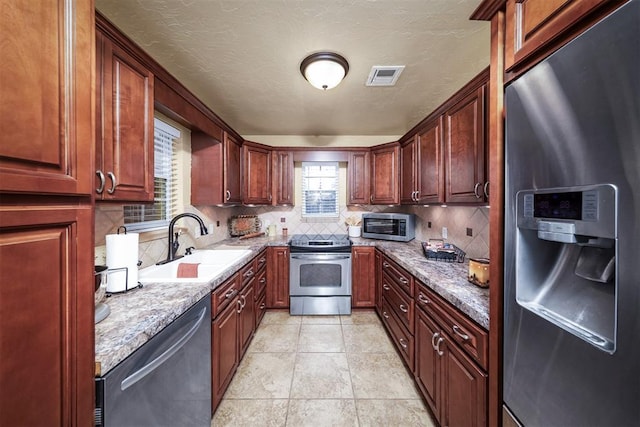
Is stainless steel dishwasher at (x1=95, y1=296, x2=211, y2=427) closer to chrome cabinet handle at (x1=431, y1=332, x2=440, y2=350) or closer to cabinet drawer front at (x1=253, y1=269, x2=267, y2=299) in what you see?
cabinet drawer front at (x1=253, y1=269, x2=267, y2=299)

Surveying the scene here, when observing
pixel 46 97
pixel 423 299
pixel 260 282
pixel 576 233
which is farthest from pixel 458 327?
pixel 260 282

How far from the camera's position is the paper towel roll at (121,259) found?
1.18 meters

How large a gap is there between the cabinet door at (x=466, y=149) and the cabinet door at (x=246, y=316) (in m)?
1.85

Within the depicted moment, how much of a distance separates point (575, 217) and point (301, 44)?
1.64m

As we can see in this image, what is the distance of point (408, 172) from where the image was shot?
262 centimetres

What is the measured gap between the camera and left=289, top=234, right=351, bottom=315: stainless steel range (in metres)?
2.86

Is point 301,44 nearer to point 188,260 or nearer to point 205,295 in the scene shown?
point 205,295

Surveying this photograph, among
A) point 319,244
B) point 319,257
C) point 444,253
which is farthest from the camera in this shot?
point 319,244

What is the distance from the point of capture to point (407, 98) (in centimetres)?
229

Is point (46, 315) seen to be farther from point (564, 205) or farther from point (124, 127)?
point (564, 205)

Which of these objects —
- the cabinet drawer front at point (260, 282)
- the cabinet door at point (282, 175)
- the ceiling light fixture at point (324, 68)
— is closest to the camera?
the ceiling light fixture at point (324, 68)

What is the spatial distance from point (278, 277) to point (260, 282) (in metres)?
0.31

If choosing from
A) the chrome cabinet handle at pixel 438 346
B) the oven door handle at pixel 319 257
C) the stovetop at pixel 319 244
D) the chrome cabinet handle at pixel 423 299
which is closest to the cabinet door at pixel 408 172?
the stovetop at pixel 319 244

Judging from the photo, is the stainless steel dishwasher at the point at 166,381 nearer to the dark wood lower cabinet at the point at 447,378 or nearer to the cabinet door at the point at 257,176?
the dark wood lower cabinet at the point at 447,378
